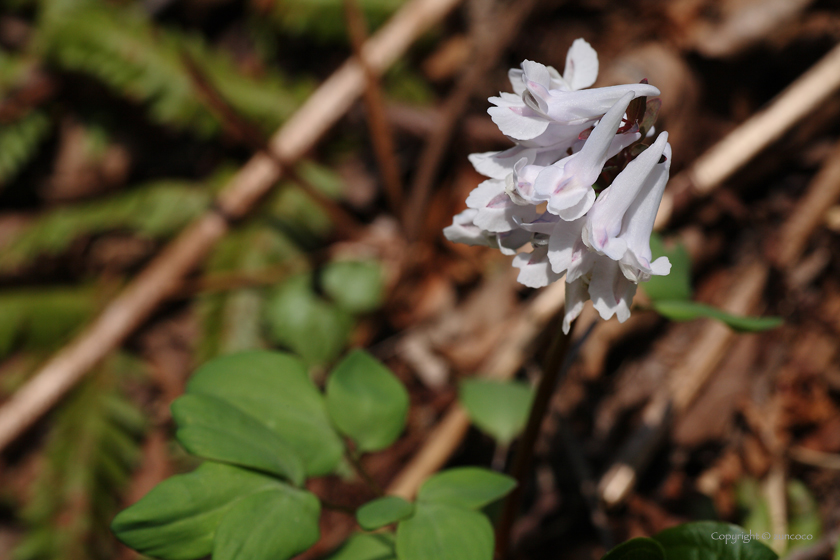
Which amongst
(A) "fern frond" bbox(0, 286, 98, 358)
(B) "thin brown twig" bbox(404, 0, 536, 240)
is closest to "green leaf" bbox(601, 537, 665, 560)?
(B) "thin brown twig" bbox(404, 0, 536, 240)

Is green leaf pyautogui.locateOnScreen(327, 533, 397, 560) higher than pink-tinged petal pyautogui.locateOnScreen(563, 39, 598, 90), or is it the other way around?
pink-tinged petal pyautogui.locateOnScreen(563, 39, 598, 90)

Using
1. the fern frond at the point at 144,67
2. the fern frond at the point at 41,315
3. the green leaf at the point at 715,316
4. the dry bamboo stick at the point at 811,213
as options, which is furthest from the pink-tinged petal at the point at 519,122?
the fern frond at the point at 41,315

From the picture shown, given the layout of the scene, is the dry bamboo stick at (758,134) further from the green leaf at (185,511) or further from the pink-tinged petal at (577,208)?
the green leaf at (185,511)

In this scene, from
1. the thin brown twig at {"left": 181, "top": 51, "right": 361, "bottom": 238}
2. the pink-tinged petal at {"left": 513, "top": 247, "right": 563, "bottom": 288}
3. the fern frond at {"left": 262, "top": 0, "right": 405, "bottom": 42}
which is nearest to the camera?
the pink-tinged petal at {"left": 513, "top": 247, "right": 563, "bottom": 288}

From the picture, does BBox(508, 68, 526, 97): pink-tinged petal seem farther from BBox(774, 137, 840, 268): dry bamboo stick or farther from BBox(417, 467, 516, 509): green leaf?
BBox(774, 137, 840, 268): dry bamboo stick

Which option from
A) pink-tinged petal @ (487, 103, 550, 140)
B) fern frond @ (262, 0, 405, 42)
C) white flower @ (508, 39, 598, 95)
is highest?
fern frond @ (262, 0, 405, 42)

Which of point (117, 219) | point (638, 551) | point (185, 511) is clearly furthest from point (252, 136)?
point (638, 551)

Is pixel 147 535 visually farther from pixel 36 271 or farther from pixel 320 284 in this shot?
pixel 36 271
